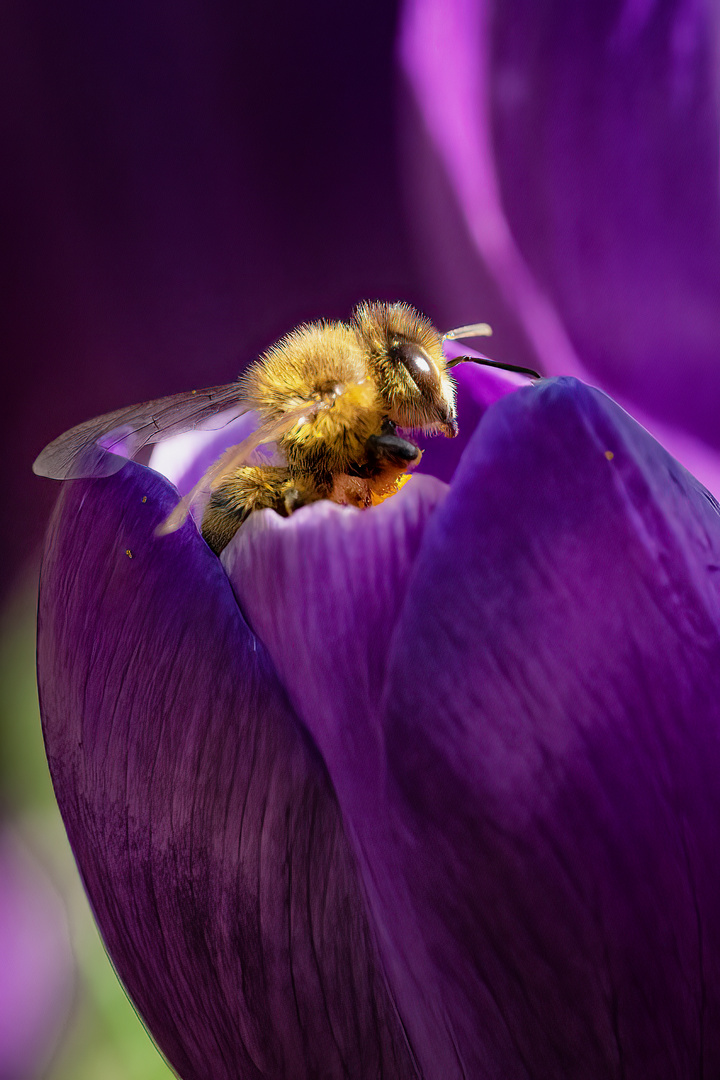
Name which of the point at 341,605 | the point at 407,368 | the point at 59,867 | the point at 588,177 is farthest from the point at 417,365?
the point at 59,867

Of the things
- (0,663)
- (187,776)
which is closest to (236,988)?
(187,776)

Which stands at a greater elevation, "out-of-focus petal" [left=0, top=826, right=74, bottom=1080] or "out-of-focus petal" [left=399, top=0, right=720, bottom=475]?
"out-of-focus petal" [left=399, top=0, right=720, bottom=475]

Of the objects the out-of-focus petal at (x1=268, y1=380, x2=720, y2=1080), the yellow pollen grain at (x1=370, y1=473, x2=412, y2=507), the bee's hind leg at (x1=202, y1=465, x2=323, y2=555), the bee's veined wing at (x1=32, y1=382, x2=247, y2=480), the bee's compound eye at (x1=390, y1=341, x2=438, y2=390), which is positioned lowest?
A: the out-of-focus petal at (x1=268, y1=380, x2=720, y2=1080)

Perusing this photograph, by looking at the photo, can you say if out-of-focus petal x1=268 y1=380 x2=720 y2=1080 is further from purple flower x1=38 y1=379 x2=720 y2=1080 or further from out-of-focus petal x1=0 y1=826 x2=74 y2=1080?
out-of-focus petal x1=0 y1=826 x2=74 y2=1080

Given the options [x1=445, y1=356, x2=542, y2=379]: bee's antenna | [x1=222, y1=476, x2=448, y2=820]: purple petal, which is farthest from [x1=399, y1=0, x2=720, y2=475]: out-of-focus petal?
[x1=222, y1=476, x2=448, y2=820]: purple petal

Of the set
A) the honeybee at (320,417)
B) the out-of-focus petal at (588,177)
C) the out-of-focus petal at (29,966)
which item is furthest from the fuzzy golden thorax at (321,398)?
the out-of-focus petal at (29,966)

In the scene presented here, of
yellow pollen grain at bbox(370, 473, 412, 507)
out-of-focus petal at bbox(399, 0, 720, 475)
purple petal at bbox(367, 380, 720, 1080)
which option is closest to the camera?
purple petal at bbox(367, 380, 720, 1080)

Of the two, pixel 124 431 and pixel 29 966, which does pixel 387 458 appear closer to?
pixel 124 431
